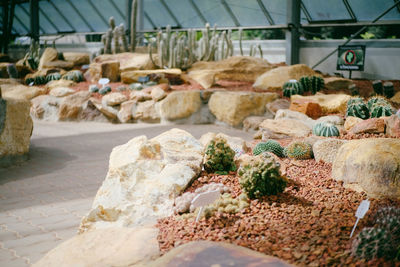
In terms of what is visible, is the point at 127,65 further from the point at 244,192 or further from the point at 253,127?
the point at 244,192

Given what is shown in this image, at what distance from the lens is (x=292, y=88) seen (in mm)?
8344

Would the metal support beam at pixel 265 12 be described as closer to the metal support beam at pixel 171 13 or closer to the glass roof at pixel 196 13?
the glass roof at pixel 196 13

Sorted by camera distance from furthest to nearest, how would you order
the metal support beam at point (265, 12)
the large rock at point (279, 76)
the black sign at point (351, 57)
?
1. the metal support beam at point (265, 12)
2. the black sign at point (351, 57)
3. the large rock at point (279, 76)

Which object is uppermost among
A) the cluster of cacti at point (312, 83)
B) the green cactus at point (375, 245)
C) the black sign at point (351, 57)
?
the black sign at point (351, 57)

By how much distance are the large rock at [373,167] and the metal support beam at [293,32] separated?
839 centimetres

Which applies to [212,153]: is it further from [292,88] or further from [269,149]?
[292,88]

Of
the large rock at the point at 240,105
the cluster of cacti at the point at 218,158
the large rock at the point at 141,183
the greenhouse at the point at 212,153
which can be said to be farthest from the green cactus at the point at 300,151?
the large rock at the point at 240,105

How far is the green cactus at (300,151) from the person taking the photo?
4348 millimetres

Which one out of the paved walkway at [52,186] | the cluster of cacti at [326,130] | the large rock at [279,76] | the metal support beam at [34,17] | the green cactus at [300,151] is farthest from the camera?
the metal support beam at [34,17]

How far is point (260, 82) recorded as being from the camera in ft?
30.4

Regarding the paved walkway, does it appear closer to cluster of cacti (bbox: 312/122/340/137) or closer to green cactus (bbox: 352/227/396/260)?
cluster of cacti (bbox: 312/122/340/137)

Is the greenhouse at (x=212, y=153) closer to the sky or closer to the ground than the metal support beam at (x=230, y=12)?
closer to the ground

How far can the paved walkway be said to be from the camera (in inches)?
128

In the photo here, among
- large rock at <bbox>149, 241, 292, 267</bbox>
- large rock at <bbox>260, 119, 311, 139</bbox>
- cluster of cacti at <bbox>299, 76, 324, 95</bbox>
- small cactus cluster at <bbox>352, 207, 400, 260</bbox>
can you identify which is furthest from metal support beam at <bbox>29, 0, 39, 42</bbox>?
small cactus cluster at <bbox>352, 207, 400, 260</bbox>
